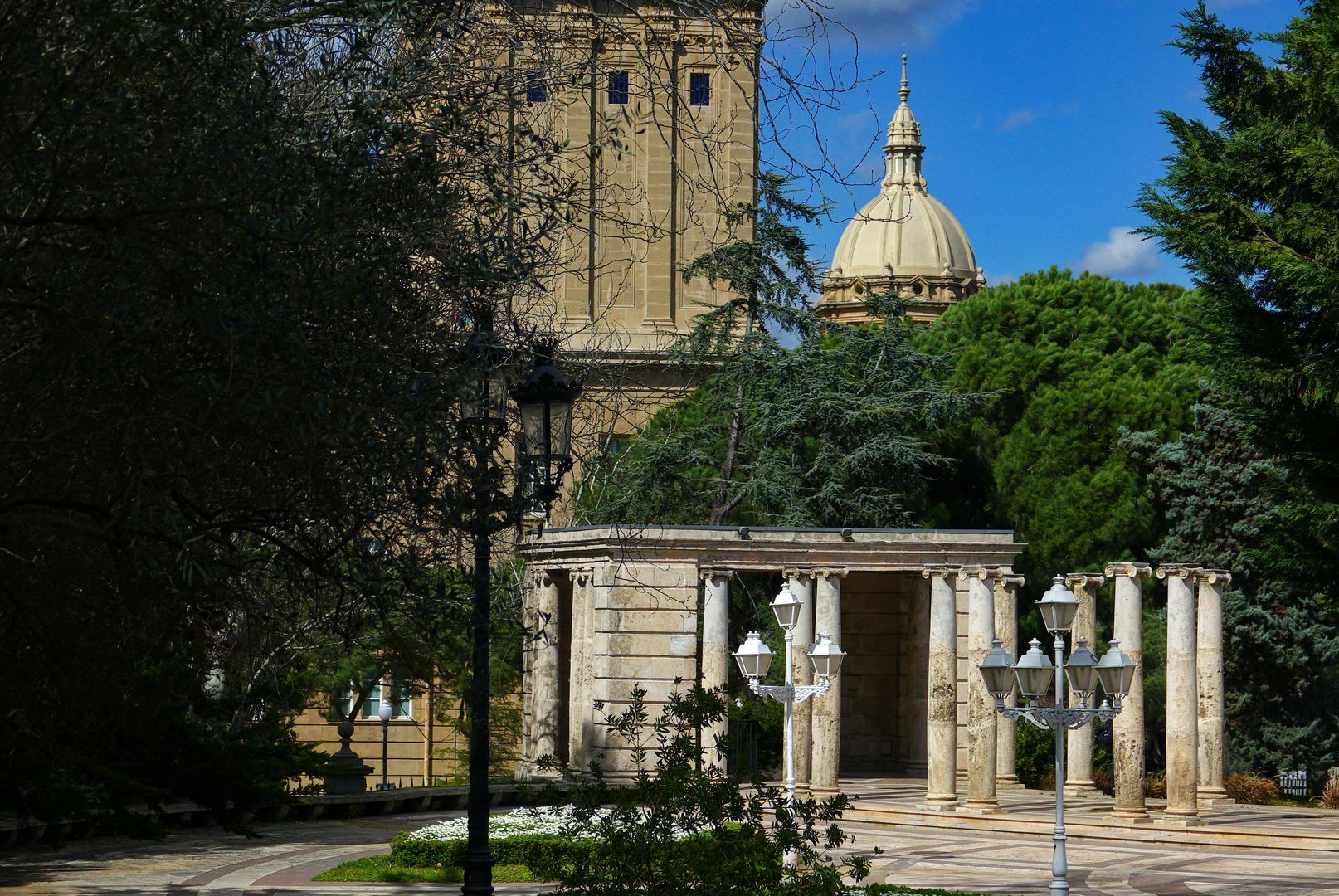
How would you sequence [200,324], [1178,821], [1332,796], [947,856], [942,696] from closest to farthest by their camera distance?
1. [200,324]
2. [947,856]
3. [1178,821]
4. [942,696]
5. [1332,796]

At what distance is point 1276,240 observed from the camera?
74.8ft

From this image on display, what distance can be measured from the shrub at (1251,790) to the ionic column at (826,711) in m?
7.46

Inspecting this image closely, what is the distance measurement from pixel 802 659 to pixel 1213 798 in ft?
22.7

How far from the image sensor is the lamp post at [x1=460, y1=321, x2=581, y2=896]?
9.24 metres

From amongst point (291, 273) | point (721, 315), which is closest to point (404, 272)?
point (291, 273)

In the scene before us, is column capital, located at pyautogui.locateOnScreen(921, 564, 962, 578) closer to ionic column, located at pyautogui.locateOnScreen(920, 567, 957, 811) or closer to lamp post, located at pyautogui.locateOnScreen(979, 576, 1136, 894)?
ionic column, located at pyautogui.locateOnScreen(920, 567, 957, 811)

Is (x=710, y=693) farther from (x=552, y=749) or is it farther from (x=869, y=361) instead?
(x=869, y=361)

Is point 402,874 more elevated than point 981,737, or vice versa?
point 981,737

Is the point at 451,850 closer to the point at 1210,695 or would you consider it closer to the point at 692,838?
the point at 692,838

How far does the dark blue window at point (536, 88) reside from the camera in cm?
1142

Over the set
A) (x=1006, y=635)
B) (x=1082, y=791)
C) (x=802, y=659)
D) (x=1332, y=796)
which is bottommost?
(x=1332, y=796)

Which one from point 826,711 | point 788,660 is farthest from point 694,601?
point 788,660

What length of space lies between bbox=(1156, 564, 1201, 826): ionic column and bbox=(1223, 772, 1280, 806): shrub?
540 centimetres

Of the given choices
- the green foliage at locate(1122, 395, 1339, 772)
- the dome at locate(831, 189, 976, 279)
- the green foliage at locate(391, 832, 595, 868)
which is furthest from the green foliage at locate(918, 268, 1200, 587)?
the dome at locate(831, 189, 976, 279)
